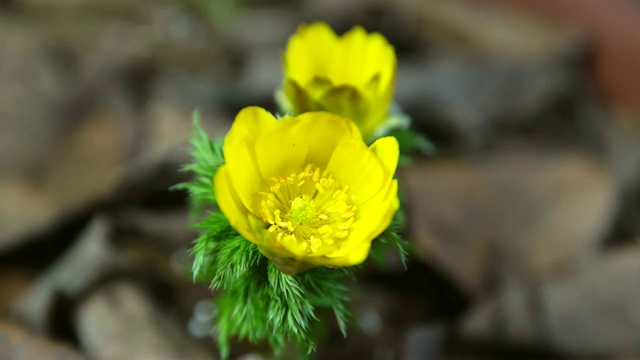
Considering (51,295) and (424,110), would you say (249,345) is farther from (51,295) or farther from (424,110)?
(424,110)

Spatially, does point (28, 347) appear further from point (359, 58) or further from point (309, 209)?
point (359, 58)

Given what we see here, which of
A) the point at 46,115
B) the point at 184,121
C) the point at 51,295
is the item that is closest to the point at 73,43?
the point at 46,115

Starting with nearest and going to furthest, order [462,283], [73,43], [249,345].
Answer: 1. [249,345]
2. [462,283]
3. [73,43]

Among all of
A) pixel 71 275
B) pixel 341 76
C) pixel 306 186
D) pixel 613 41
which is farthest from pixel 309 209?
pixel 613 41

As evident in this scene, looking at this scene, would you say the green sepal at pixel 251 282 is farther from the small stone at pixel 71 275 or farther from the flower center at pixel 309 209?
the small stone at pixel 71 275

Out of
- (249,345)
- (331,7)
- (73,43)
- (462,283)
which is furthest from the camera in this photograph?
(331,7)

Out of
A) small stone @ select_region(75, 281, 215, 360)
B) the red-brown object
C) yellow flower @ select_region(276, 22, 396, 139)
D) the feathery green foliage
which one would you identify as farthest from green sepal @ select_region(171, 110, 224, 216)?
the red-brown object

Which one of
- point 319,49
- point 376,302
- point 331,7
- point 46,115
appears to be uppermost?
point 319,49

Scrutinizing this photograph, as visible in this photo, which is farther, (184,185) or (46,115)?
(46,115)
